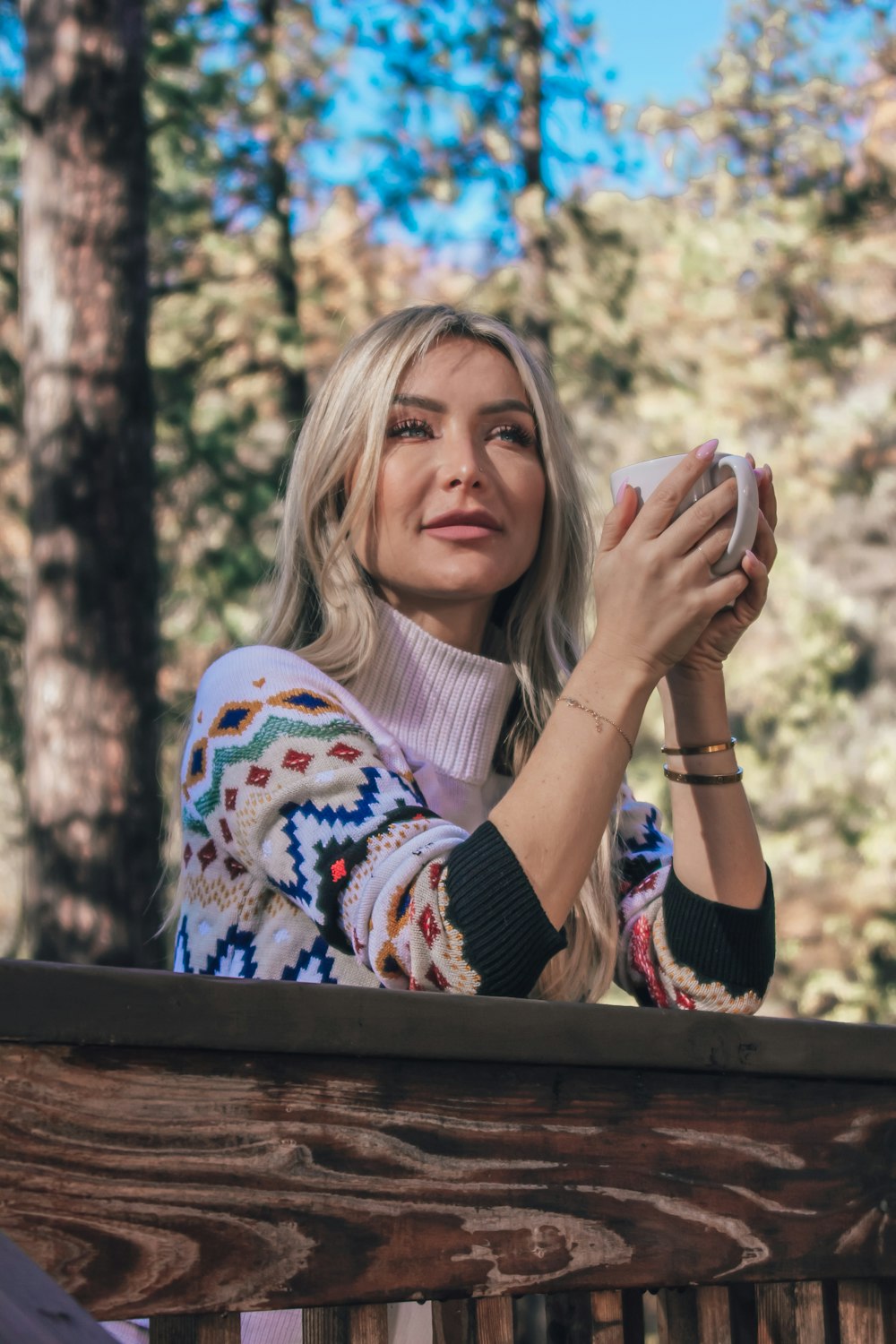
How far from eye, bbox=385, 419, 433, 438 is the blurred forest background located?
6.96ft

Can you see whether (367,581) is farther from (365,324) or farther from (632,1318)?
(365,324)

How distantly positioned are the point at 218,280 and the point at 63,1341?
10141mm

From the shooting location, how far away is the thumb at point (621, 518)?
1.81 meters

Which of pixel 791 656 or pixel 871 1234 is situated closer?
pixel 871 1234

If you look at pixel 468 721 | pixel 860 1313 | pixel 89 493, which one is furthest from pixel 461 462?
pixel 89 493

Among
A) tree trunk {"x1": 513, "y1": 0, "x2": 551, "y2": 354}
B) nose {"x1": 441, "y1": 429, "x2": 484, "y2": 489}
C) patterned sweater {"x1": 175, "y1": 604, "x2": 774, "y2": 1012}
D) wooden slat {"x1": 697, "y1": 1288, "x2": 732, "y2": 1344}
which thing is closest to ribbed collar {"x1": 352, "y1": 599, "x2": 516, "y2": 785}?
patterned sweater {"x1": 175, "y1": 604, "x2": 774, "y2": 1012}

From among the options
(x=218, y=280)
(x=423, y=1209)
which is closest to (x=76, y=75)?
(x=218, y=280)

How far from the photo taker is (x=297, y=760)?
5.90ft

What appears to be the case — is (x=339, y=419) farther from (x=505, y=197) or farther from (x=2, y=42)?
(x=505, y=197)

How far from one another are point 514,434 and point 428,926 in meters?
0.95

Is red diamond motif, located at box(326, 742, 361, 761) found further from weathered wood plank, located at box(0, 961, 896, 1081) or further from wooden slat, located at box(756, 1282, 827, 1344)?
wooden slat, located at box(756, 1282, 827, 1344)

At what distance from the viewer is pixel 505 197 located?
1071 cm

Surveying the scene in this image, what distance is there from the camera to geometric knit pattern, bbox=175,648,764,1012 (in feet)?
5.35

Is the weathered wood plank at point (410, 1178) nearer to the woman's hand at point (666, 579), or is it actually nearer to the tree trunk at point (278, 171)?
the woman's hand at point (666, 579)
